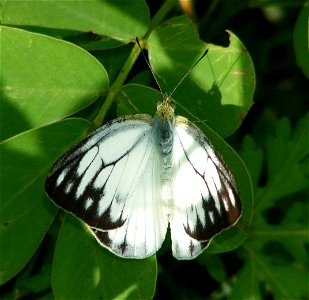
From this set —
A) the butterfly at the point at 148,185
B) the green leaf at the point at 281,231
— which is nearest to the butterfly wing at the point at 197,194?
the butterfly at the point at 148,185

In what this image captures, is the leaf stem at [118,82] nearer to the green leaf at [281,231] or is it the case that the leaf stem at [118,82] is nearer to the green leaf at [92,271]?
the green leaf at [92,271]

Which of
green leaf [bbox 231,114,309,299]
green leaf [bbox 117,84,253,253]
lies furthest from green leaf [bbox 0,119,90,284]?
green leaf [bbox 231,114,309,299]

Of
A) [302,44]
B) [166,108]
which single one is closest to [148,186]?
[166,108]

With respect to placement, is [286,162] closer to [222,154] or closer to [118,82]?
[222,154]

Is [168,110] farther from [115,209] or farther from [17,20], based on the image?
[17,20]

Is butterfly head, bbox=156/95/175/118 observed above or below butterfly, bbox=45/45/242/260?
above

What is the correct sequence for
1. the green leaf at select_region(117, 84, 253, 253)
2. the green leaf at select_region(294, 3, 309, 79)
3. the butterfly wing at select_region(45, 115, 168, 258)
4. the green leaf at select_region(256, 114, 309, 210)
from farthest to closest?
the green leaf at select_region(256, 114, 309, 210) < the green leaf at select_region(294, 3, 309, 79) < the green leaf at select_region(117, 84, 253, 253) < the butterfly wing at select_region(45, 115, 168, 258)

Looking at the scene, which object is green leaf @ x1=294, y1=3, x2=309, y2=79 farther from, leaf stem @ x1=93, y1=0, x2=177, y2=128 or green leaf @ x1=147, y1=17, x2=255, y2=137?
leaf stem @ x1=93, y1=0, x2=177, y2=128
